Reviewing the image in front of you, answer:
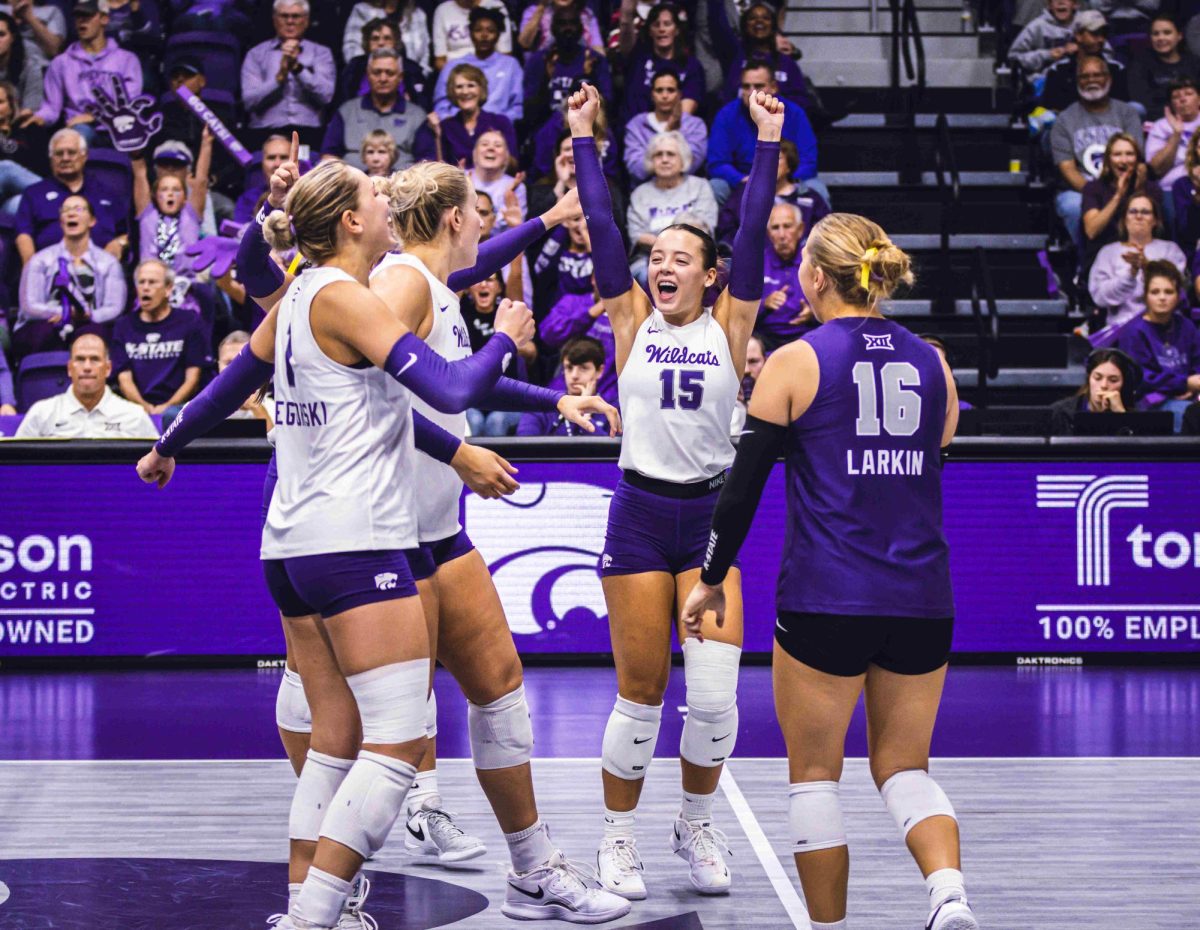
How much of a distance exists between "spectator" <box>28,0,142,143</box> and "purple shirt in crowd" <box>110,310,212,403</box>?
2.41 meters

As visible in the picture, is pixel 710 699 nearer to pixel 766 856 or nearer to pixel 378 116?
pixel 766 856

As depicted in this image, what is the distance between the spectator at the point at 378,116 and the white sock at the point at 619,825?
756 cm

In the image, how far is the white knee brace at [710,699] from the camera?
5191mm

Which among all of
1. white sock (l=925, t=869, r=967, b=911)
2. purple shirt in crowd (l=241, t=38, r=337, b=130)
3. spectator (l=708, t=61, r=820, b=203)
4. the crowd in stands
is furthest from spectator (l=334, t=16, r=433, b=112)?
white sock (l=925, t=869, r=967, b=911)

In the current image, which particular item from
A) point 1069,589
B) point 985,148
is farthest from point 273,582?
point 985,148

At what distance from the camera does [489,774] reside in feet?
16.0

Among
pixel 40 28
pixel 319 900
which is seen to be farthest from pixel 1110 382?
pixel 40 28

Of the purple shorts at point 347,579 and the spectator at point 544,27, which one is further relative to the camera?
the spectator at point 544,27

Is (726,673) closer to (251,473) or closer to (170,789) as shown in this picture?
(170,789)

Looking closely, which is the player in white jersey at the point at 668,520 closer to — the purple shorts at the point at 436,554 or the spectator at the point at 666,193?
the purple shorts at the point at 436,554

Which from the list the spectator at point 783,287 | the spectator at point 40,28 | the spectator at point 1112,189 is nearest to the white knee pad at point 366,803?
the spectator at point 783,287

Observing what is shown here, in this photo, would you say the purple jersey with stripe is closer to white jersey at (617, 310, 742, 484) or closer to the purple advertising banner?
white jersey at (617, 310, 742, 484)

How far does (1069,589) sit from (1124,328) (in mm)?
2427

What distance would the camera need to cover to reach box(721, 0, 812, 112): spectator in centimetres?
1244
